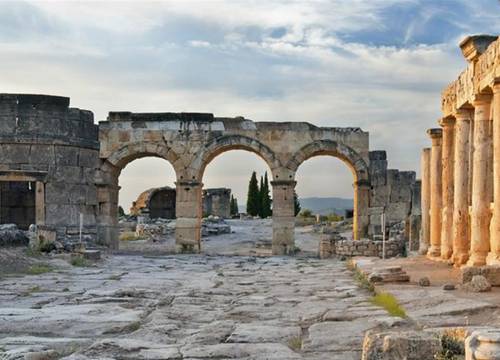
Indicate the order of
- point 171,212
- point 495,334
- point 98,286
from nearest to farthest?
1. point 495,334
2. point 98,286
3. point 171,212

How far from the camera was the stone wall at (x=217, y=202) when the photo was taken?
47.2m

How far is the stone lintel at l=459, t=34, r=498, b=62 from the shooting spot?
12.4m

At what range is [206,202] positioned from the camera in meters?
47.6

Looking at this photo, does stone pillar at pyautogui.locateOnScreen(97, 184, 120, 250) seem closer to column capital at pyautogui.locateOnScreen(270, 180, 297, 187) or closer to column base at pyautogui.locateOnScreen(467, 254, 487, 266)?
column capital at pyautogui.locateOnScreen(270, 180, 297, 187)

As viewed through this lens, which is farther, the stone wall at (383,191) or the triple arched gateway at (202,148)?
the stone wall at (383,191)

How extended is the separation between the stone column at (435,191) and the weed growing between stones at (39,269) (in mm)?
8578

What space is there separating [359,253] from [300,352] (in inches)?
590

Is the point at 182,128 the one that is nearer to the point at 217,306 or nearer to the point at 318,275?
the point at 318,275

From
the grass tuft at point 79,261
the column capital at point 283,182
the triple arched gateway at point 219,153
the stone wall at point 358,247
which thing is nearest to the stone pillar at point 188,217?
the triple arched gateway at point 219,153

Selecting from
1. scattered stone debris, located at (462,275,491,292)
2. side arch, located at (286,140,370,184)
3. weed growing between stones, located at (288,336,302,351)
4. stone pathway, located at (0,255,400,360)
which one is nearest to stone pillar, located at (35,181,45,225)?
stone pathway, located at (0,255,400,360)

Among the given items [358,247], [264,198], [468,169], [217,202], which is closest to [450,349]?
[468,169]

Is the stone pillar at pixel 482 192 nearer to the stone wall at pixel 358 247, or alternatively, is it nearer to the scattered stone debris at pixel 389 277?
the scattered stone debris at pixel 389 277

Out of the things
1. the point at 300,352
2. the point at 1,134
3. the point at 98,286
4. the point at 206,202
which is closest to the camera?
the point at 300,352

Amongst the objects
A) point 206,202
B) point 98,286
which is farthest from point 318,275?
point 206,202
